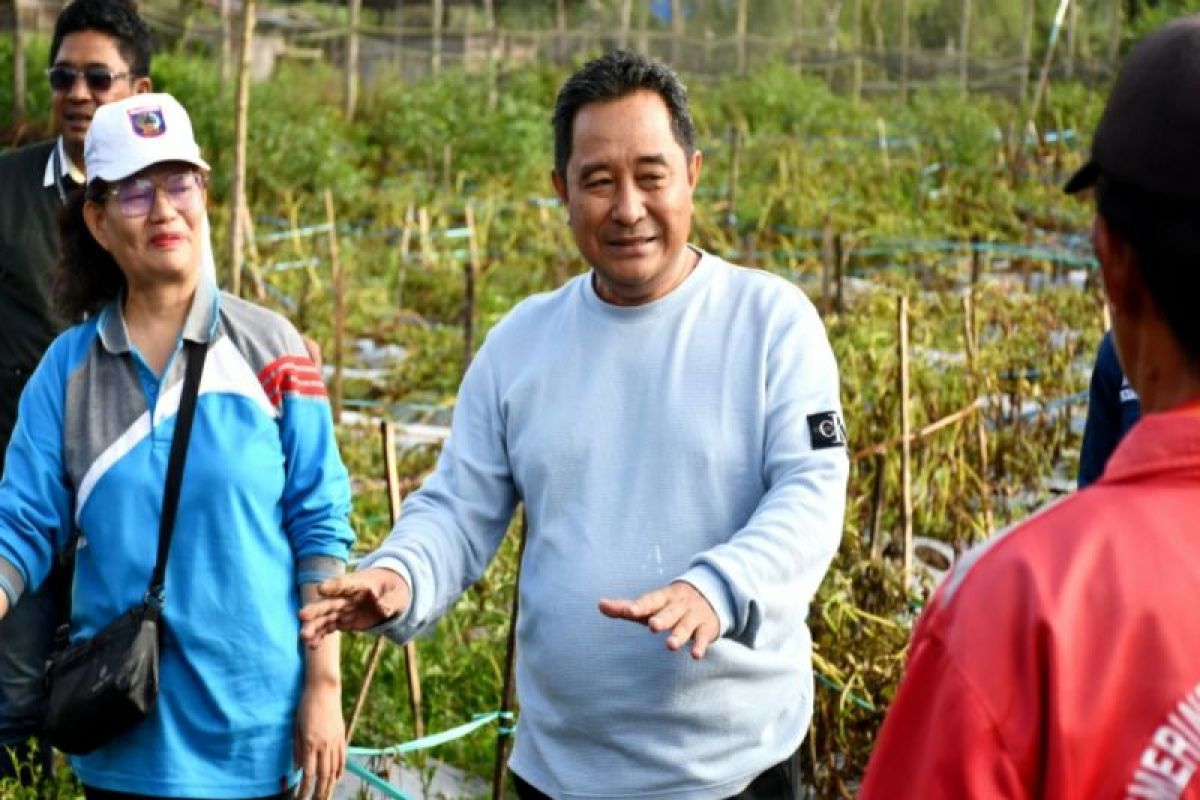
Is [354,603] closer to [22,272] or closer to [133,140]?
[133,140]

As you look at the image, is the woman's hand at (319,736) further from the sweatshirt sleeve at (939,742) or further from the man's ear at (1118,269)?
the man's ear at (1118,269)

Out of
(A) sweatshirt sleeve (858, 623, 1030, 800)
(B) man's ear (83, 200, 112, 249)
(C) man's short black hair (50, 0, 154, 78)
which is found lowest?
(A) sweatshirt sleeve (858, 623, 1030, 800)

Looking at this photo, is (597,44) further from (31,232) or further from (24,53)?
(31,232)

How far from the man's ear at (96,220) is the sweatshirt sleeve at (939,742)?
71.0 inches

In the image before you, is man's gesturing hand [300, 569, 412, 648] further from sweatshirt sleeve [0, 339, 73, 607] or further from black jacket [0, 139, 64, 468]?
black jacket [0, 139, 64, 468]

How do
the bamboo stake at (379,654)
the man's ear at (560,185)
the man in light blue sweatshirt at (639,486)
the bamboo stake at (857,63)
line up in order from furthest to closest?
the bamboo stake at (857,63) < the bamboo stake at (379,654) < the man's ear at (560,185) < the man in light blue sweatshirt at (639,486)

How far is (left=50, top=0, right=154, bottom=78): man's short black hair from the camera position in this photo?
3.56 metres

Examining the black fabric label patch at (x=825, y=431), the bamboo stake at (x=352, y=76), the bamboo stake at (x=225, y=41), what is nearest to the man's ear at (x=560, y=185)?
the black fabric label patch at (x=825, y=431)

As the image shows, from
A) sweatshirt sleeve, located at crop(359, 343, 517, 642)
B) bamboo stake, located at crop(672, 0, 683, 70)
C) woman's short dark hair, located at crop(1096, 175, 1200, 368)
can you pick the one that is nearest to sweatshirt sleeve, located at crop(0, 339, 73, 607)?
sweatshirt sleeve, located at crop(359, 343, 517, 642)

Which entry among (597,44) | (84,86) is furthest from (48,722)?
(597,44)

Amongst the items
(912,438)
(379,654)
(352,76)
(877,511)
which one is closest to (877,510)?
(877,511)

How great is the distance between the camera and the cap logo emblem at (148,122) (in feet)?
8.98

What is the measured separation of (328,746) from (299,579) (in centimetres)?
24

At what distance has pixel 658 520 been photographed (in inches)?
91.7
